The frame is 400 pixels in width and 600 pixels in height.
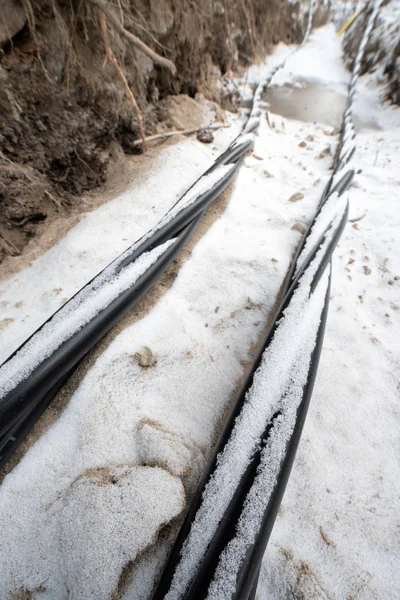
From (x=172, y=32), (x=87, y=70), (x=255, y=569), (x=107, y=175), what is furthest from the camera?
(x=172, y=32)

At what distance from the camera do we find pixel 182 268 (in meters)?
1.06

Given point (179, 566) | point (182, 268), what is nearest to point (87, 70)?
point (182, 268)

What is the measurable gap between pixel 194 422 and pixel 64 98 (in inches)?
60.1

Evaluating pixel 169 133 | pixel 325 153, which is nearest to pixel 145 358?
pixel 169 133

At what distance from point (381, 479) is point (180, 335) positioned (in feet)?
2.08

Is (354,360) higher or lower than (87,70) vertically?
lower

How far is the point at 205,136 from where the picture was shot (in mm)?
1859

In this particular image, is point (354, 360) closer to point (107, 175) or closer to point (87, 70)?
point (107, 175)

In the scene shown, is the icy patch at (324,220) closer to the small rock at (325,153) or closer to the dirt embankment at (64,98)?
the small rock at (325,153)

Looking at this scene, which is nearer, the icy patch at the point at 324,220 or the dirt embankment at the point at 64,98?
the icy patch at the point at 324,220

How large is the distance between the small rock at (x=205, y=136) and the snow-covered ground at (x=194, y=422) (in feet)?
2.47

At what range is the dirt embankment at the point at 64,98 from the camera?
113 cm

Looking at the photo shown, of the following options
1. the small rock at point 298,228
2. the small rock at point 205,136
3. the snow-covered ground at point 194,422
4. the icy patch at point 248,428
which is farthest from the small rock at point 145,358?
the small rock at point 205,136

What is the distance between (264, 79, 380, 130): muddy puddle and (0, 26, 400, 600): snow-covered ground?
213 centimetres
